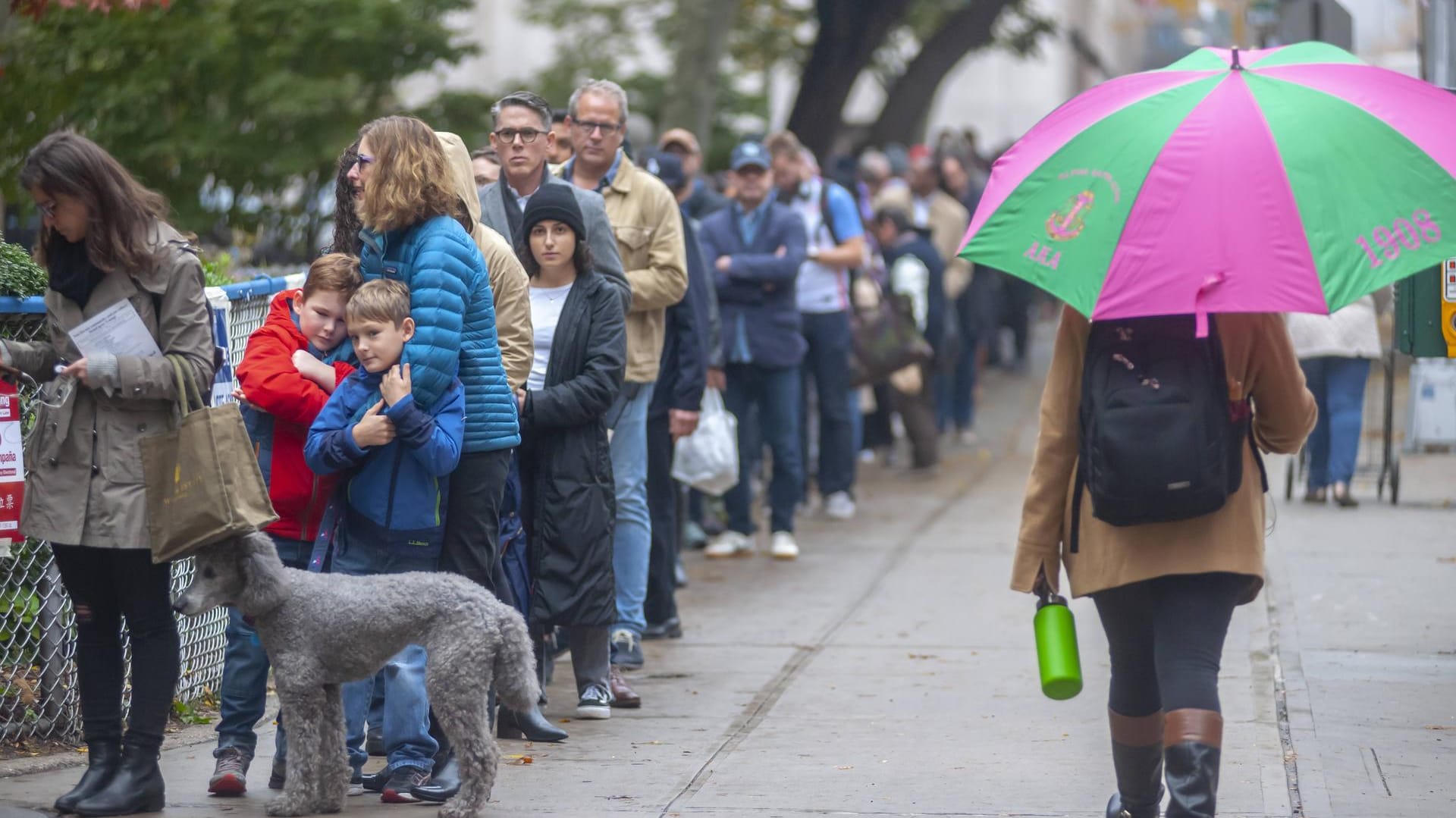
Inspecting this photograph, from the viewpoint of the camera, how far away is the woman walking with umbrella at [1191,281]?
3982mm

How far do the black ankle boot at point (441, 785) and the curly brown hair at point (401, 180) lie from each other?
149 centimetres

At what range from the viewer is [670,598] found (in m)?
7.90

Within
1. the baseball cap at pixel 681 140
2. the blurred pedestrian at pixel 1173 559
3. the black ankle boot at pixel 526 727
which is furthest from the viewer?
the baseball cap at pixel 681 140

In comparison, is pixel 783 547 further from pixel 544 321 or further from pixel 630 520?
pixel 544 321

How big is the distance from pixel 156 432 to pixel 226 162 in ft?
25.5

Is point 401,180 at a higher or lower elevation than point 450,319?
higher

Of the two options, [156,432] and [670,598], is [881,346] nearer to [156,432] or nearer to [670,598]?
[670,598]

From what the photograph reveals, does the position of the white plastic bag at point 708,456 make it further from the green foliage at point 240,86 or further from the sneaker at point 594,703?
the green foliage at point 240,86

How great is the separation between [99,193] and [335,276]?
2.21 ft

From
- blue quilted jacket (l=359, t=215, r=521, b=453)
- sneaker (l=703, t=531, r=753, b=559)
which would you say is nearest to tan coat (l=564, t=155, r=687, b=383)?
blue quilted jacket (l=359, t=215, r=521, b=453)

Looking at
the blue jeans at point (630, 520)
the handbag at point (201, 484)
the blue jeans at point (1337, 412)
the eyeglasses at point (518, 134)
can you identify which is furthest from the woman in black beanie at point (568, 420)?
the blue jeans at point (1337, 412)

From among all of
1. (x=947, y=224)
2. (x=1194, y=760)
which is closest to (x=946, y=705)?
(x=1194, y=760)

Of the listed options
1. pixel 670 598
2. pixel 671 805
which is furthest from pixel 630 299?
pixel 671 805

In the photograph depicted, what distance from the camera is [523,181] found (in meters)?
6.61
